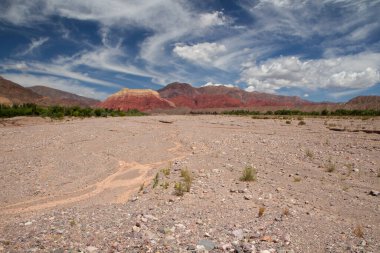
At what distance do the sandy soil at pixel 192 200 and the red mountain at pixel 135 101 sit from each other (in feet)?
455

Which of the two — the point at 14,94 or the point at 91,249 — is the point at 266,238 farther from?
the point at 14,94

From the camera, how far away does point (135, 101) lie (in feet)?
521

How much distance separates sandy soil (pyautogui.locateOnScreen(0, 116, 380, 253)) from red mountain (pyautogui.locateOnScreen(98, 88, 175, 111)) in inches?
5460

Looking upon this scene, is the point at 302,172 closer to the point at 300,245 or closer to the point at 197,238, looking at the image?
the point at 300,245

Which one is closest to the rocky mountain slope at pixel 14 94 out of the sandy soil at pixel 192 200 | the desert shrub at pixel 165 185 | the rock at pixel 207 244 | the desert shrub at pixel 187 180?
the sandy soil at pixel 192 200

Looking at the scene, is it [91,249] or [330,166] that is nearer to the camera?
[91,249]

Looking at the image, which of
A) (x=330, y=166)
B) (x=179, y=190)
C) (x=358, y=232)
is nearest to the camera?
(x=358, y=232)

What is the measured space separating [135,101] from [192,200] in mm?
155047

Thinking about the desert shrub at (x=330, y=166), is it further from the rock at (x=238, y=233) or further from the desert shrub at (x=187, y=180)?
the rock at (x=238, y=233)

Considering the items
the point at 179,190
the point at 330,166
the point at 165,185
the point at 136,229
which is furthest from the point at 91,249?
the point at 330,166

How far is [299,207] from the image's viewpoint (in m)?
6.77

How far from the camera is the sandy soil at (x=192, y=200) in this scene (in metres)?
5.05

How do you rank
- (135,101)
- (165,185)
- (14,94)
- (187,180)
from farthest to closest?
1. (135,101)
2. (14,94)
3. (187,180)
4. (165,185)

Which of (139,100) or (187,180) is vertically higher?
(139,100)
